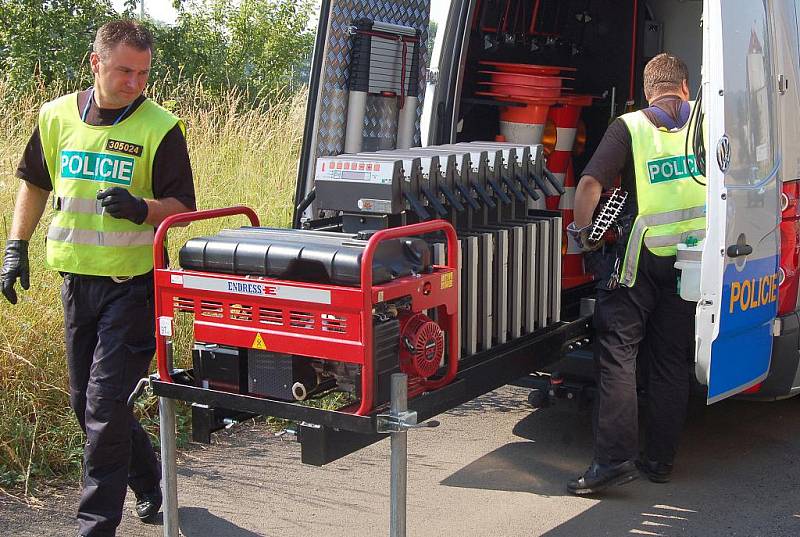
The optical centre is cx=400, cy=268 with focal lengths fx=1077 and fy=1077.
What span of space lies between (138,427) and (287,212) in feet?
10.8

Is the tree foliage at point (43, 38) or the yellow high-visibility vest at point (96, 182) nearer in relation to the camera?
the yellow high-visibility vest at point (96, 182)

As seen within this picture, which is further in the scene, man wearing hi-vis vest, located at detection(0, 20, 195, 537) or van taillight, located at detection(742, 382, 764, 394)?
van taillight, located at detection(742, 382, 764, 394)

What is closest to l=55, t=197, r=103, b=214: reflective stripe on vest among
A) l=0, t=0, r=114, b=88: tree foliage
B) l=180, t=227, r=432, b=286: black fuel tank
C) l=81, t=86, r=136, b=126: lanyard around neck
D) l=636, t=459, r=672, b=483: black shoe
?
l=81, t=86, r=136, b=126: lanyard around neck

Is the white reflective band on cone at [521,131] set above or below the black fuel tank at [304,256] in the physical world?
above

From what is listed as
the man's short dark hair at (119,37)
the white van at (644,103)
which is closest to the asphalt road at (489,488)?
the white van at (644,103)

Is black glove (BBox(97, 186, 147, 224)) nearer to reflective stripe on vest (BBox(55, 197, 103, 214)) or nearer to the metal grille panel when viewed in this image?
reflective stripe on vest (BBox(55, 197, 103, 214))

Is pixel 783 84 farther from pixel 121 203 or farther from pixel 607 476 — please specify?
pixel 121 203

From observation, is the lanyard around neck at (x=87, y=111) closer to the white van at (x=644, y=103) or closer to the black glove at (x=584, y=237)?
the white van at (x=644, y=103)

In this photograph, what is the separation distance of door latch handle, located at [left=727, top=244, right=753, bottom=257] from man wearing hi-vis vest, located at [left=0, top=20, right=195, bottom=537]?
1.98m

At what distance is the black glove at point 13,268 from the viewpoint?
152 inches

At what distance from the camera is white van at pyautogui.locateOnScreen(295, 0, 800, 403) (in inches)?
156

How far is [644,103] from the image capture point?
638cm

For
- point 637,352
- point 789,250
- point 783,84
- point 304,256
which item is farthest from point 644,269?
point 304,256

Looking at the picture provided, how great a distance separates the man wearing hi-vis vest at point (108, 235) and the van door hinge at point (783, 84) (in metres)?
2.36
